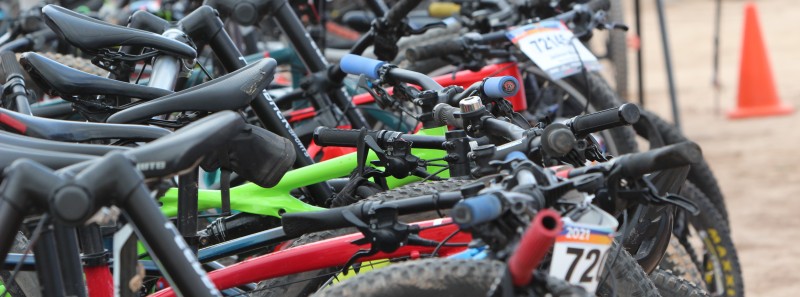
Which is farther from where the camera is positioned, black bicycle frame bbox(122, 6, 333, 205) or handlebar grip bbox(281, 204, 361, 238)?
black bicycle frame bbox(122, 6, 333, 205)

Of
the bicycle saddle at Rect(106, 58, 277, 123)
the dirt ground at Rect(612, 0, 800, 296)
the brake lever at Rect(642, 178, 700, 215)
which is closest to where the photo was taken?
the brake lever at Rect(642, 178, 700, 215)

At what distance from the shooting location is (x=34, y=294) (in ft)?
9.48

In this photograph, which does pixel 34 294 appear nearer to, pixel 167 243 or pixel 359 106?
pixel 167 243

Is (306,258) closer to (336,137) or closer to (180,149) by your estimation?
(336,137)

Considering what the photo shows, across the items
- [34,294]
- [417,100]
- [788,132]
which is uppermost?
[417,100]

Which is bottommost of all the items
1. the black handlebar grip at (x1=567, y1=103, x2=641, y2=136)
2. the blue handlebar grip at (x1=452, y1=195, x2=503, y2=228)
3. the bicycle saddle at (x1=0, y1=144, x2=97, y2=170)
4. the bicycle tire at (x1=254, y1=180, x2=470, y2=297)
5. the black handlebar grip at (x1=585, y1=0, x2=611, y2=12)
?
the bicycle tire at (x1=254, y1=180, x2=470, y2=297)

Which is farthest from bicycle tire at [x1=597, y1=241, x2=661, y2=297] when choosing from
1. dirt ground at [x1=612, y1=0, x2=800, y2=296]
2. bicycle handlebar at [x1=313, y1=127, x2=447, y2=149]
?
dirt ground at [x1=612, y1=0, x2=800, y2=296]

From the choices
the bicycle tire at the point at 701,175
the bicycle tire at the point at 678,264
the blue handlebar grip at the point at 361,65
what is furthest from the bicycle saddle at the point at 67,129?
the bicycle tire at the point at 701,175

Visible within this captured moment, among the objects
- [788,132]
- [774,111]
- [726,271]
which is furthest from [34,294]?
[774,111]

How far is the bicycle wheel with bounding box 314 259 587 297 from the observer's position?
2.17m

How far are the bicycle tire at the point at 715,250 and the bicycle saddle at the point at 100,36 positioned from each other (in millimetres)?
1803

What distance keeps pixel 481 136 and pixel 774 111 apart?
23.8 feet

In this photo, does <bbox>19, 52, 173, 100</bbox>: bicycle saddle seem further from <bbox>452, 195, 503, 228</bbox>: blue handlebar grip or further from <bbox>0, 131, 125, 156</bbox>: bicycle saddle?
<bbox>452, 195, 503, 228</bbox>: blue handlebar grip

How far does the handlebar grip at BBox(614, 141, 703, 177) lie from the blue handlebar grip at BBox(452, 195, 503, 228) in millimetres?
274
